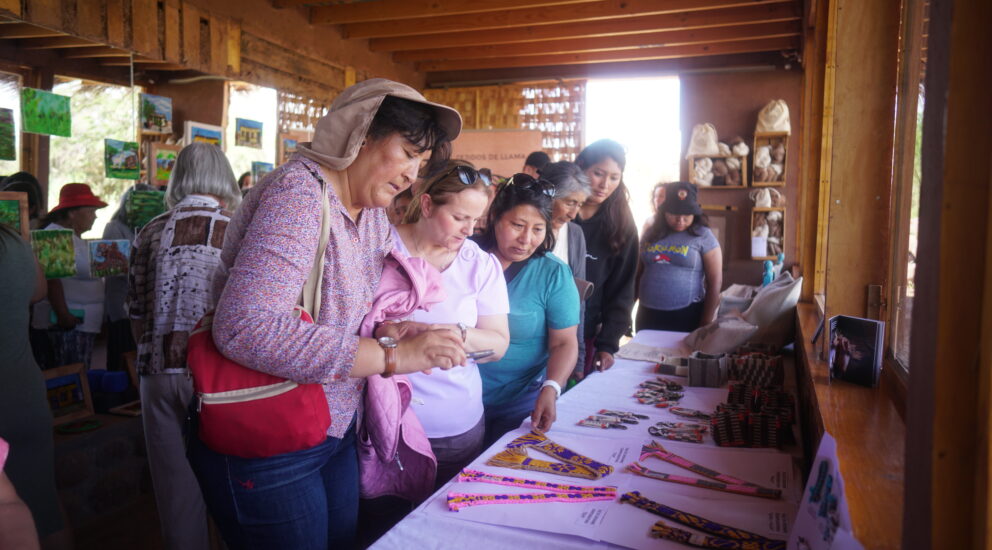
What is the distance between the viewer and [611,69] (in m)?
7.60

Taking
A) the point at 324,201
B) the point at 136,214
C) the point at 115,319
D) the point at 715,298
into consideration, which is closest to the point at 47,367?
the point at 115,319

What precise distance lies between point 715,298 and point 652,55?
382 centimetres

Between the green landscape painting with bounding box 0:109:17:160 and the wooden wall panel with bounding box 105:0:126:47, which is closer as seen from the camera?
the green landscape painting with bounding box 0:109:17:160

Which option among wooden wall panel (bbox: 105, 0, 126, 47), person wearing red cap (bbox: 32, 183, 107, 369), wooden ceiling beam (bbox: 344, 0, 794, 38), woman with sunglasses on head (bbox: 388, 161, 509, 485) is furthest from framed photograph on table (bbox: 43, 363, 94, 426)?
wooden ceiling beam (bbox: 344, 0, 794, 38)

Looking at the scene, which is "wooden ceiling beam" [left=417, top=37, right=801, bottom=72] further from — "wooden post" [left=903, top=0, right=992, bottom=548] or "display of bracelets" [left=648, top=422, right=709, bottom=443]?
"wooden post" [left=903, top=0, right=992, bottom=548]

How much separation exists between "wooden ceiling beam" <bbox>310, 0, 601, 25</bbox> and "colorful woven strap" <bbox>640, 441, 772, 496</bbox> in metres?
4.32

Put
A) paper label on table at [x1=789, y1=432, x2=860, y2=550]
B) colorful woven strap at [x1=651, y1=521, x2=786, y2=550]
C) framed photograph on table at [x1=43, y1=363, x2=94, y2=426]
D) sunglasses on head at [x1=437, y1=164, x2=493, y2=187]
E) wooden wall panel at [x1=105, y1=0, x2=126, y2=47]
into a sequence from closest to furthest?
paper label on table at [x1=789, y1=432, x2=860, y2=550] < colorful woven strap at [x1=651, y1=521, x2=786, y2=550] < sunglasses on head at [x1=437, y1=164, x2=493, y2=187] < framed photograph on table at [x1=43, y1=363, x2=94, y2=426] < wooden wall panel at [x1=105, y1=0, x2=126, y2=47]

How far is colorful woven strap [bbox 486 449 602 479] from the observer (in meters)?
1.54

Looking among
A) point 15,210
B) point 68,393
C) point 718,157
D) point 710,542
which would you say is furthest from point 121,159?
point 718,157

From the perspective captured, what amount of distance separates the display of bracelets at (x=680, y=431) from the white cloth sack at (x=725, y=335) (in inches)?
36.8

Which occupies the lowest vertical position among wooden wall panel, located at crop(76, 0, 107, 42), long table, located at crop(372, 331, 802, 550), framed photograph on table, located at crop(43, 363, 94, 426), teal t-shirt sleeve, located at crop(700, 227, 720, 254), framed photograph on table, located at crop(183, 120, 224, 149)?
framed photograph on table, located at crop(43, 363, 94, 426)

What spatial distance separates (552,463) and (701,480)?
0.35 meters

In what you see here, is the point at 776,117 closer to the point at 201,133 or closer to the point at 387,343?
the point at 201,133

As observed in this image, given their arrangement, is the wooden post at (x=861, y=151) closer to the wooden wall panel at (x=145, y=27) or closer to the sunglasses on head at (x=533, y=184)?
the sunglasses on head at (x=533, y=184)
